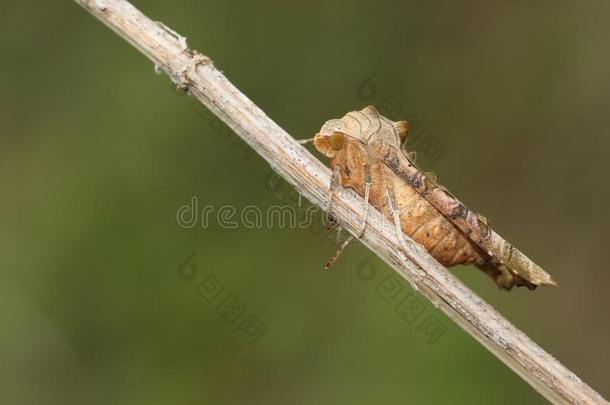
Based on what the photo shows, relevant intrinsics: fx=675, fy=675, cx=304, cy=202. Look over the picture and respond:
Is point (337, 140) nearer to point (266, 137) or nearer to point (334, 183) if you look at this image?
point (334, 183)

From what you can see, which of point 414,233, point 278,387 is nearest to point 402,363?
point 278,387

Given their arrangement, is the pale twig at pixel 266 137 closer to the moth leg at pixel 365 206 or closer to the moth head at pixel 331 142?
the moth leg at pixel 365 206

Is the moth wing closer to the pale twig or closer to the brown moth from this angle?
the brown moth

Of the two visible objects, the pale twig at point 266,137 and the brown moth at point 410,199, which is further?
the brown moth at point 410,199

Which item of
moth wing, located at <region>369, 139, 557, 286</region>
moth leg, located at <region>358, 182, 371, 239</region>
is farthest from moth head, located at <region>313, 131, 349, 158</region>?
moth leg, located at <region>358, 182, 371, 239</region>

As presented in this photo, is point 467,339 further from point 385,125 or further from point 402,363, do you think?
point 385,125

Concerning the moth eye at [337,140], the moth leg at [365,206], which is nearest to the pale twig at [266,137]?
the moth leg at [365,206]

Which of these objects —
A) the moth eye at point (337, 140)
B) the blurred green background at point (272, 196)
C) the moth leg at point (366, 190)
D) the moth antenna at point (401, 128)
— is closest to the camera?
the moth leg at point (366, 190)
